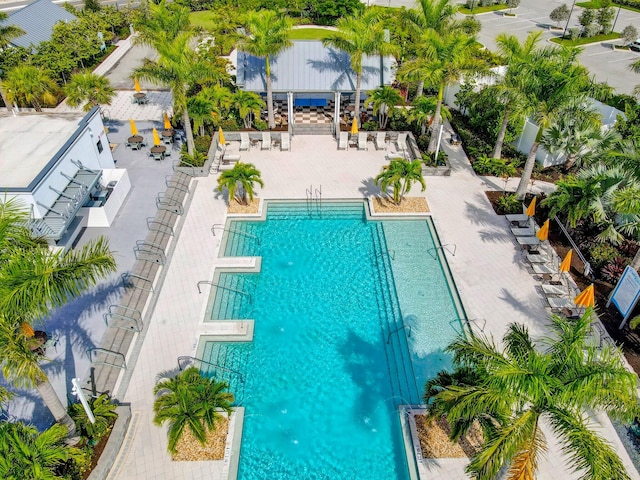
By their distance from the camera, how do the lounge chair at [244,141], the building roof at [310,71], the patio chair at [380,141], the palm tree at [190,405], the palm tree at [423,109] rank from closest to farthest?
the palm tree at [190,405]
the palm tree at [423,109]
the lounge chair at [244,141]
the patio chair at [380,141]
the building roof at [310,71]

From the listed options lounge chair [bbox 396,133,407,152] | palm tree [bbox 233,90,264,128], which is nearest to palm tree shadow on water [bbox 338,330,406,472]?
lounge chair [bbox 396,133,407,152]

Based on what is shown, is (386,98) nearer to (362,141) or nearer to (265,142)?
(362,141)

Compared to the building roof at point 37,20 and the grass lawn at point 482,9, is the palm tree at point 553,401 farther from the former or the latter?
the grass lawn at point 482,9

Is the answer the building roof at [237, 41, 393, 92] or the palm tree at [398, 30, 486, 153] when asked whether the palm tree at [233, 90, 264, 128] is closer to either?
the building roof at [237, 41, 393, 92]

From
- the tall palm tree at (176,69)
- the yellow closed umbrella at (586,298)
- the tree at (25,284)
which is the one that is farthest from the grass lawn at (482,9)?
the tree at (25,284)

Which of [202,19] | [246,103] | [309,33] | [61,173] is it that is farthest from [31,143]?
[202,19]

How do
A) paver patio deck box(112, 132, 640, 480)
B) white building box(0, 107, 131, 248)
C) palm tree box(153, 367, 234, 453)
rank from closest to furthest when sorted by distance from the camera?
palm tree box(153, 367, 234, 453) → paver patio deck box(112, 132, 640, 480) → white building box(0, 107, 131, 248)
